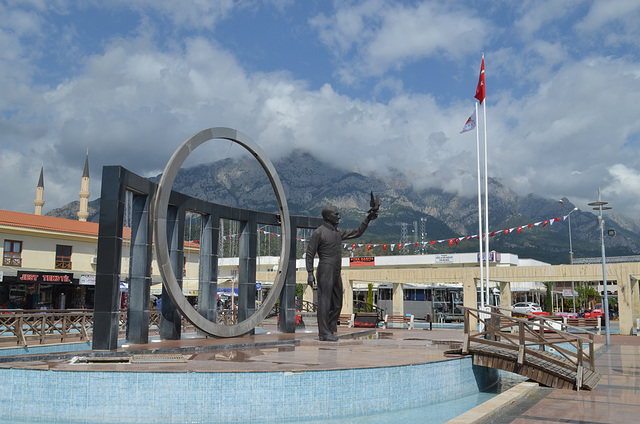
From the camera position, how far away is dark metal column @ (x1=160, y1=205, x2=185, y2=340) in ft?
49.4

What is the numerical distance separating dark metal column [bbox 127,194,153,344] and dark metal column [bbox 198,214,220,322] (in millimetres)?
2867

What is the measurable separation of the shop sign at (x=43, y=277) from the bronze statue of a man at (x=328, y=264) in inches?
937

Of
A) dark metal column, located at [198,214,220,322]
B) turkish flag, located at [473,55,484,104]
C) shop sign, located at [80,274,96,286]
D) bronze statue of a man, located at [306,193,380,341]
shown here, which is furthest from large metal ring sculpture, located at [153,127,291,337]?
shop sign, located at [80,274,96,286]

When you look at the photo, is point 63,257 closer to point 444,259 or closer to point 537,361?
point 537,361

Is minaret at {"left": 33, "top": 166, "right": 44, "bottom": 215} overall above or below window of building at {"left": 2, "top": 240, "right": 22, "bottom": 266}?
above

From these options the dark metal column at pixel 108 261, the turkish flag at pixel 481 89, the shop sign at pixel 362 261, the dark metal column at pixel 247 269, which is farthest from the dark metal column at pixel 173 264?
the shop sign at pixel 362 261

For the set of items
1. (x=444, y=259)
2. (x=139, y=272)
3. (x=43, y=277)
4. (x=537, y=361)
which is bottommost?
(x=537, y=361)

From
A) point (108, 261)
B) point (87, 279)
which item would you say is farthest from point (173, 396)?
point (87, 279)

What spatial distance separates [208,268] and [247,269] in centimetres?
141

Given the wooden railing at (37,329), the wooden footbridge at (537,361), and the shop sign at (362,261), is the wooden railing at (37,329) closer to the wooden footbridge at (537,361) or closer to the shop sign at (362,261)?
the wooden footbridge at (537,361)

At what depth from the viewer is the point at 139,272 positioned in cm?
1355

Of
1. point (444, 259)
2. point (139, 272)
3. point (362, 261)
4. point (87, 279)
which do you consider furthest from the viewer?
point (362, 261)

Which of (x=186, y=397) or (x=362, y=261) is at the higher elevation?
(x=362, y=261)

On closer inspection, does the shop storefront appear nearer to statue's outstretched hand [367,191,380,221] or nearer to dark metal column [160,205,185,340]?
dark metal column [160,205,185,340]
